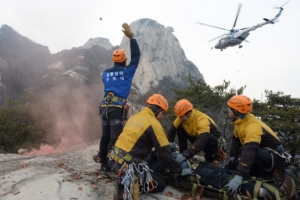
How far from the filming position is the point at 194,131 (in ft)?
15.5

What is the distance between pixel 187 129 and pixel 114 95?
1831mm

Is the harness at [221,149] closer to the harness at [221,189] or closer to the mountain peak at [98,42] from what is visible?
the harness at [221,189]

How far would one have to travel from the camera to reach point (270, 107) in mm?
13312

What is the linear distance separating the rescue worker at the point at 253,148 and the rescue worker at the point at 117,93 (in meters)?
2.02

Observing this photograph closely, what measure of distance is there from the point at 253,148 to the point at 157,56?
2605 inches

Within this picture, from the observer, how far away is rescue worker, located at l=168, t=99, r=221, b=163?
164 inches

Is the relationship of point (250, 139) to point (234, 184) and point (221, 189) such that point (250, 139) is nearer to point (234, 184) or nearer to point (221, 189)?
point (234, 184)

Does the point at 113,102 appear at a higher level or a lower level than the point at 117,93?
lower

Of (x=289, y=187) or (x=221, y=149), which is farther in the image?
(x=221, y=149)

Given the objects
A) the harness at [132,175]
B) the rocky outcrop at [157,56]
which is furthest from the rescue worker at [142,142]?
the rocky outcrop at [157,56]

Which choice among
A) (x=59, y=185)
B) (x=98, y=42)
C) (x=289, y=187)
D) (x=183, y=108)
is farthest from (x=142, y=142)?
(x=98, y=42)

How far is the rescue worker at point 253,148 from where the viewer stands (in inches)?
137

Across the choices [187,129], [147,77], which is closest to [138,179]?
[187,129]

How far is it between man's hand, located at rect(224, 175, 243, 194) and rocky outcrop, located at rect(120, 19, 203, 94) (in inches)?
1994
